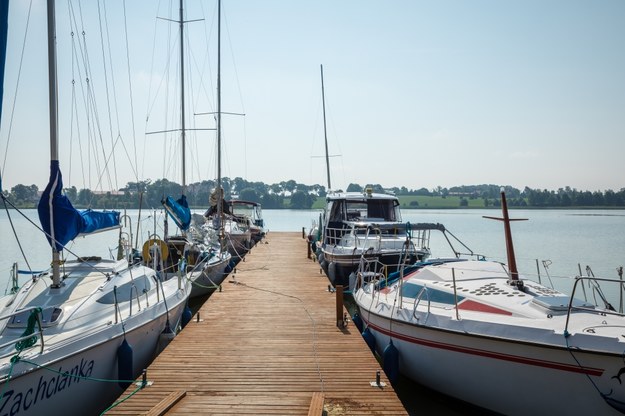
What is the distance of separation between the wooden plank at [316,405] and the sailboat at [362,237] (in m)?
7.39

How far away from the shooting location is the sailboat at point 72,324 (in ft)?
20.3

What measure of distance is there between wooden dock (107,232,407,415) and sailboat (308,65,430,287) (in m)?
3.37

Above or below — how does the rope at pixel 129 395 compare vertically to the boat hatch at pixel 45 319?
below

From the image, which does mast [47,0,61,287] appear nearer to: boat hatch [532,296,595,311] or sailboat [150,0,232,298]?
sailboat [150,0,232,298]

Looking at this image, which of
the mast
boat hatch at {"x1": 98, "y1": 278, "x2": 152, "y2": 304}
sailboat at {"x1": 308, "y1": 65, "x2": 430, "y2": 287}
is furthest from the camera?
sailboat at {"x1": 308, "y1": 65, "x2": 430, "y2": 287}

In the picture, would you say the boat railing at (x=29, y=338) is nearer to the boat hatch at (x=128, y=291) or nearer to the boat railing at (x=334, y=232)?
the boat hatch at (x=128, y=291)

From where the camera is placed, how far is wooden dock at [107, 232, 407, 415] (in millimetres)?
6379

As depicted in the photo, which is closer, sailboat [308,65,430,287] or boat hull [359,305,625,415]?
boat hull [359,305,625,415]

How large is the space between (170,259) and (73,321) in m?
8.73

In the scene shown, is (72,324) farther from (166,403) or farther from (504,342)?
(504,342)

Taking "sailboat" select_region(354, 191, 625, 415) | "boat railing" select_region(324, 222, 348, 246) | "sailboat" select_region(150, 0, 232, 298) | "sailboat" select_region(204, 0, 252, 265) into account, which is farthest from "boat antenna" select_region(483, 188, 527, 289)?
"sailboat" select_region(204, 0, 252, 265)

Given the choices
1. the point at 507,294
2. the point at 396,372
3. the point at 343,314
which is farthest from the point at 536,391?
the point at 343,314

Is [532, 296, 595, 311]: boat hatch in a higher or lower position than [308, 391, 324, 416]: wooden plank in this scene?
higher

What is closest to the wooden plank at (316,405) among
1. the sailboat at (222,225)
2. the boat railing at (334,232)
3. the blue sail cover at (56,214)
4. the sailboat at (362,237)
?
the blue sail cover at (56,214)
